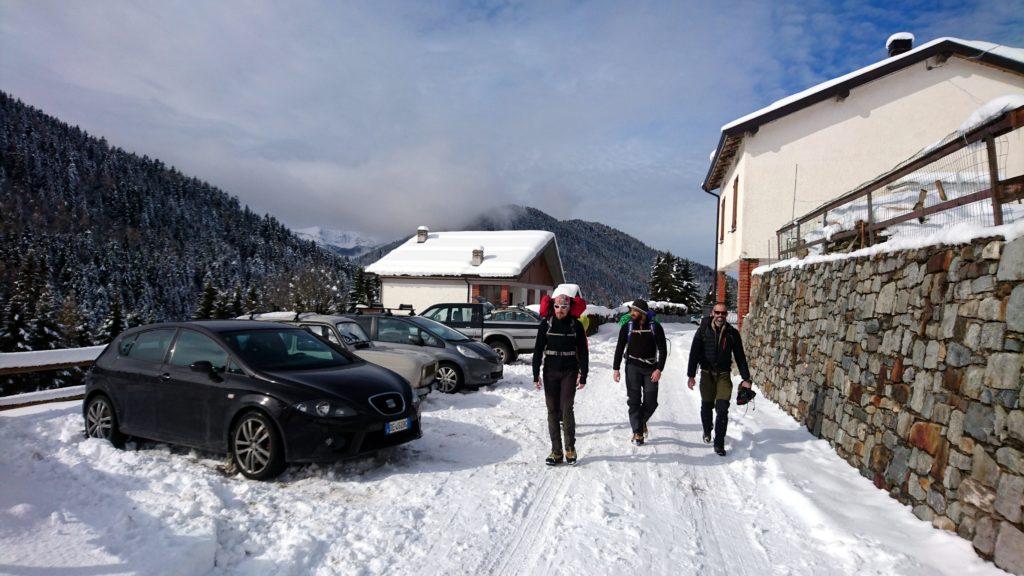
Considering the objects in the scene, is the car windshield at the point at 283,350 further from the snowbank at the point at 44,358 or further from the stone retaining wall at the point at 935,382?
the stone retaining wall at the point at 935,382

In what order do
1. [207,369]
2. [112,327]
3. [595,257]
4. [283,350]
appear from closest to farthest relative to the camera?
[207,369], [283,350], [112,327], [595,257]

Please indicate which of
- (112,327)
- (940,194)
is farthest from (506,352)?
(112,327)

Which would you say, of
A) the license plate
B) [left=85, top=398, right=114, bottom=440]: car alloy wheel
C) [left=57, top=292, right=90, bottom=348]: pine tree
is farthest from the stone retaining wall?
[left=57, top=292, right=90, bottom=348]: pine tree

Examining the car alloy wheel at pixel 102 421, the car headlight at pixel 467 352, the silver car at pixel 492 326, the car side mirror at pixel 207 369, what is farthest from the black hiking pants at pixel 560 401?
the silver car at pixel 492 326

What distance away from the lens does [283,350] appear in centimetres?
619

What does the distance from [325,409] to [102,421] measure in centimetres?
299

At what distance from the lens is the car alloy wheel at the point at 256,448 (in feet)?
17.1

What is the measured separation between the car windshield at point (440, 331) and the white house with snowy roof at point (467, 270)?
17.3m

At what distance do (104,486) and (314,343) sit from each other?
8.17 ft

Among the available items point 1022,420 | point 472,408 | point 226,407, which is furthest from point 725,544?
point 472,408

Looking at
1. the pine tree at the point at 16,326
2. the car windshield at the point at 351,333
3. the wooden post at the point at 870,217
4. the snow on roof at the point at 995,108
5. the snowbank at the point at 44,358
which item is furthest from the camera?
the pine tree at the point at 16,326

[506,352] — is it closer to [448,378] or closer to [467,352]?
[467,352]

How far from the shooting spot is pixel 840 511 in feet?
15.8

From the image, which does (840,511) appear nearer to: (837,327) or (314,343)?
(837,327)
